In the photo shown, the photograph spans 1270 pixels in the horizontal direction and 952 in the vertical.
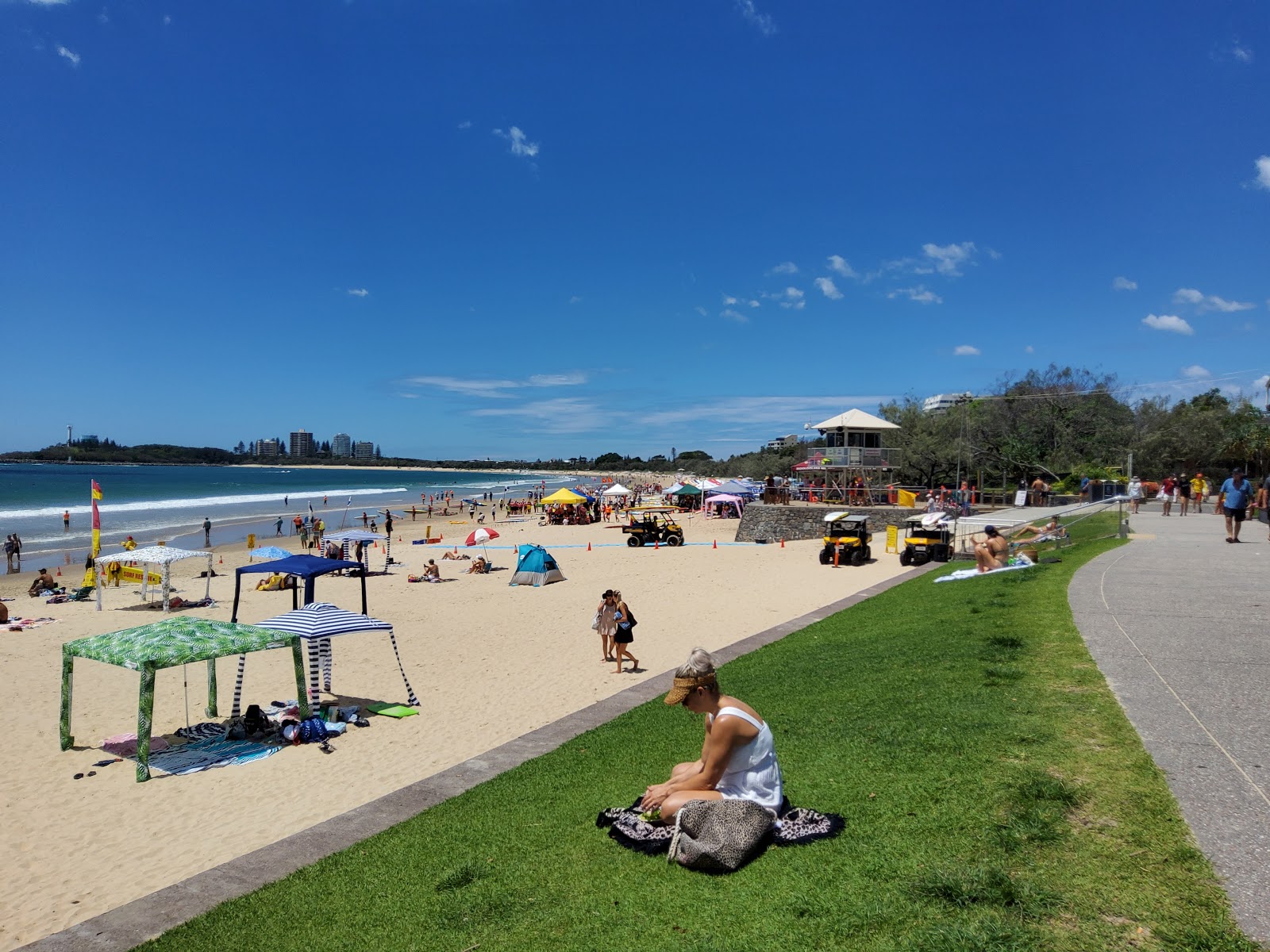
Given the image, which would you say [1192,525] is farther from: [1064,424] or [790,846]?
[1064,424]

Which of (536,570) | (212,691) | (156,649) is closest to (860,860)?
(156,649)

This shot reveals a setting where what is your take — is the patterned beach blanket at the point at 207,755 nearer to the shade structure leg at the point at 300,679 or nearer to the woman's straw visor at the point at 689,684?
the shade structure leg at the point at 300,679

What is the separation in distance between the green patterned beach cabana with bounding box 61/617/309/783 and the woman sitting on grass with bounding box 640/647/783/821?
583cm

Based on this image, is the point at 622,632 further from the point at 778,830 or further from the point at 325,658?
the point at 778,830

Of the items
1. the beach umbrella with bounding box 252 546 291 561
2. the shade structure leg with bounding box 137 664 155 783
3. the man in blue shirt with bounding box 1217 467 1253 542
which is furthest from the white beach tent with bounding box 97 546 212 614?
the man in blue shirt with bounding box 1217 467 1253 542

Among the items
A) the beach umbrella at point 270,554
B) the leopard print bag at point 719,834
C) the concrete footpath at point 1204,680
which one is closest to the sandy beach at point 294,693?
the beach umbrella at point 270,554

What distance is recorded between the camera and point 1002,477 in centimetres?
4397

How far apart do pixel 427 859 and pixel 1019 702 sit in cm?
462

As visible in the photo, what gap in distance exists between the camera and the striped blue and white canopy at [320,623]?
382 inches

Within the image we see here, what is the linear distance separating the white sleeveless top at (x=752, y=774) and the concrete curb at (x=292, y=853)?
284 cm

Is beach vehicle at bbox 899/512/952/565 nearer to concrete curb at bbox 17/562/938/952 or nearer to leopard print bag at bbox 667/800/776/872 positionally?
concrete curb at bbox 17/562/938/952

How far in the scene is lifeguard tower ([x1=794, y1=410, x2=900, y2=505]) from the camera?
3447 centimetres

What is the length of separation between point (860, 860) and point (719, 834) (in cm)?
74

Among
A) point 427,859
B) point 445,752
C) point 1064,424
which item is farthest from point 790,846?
point 1064,424
